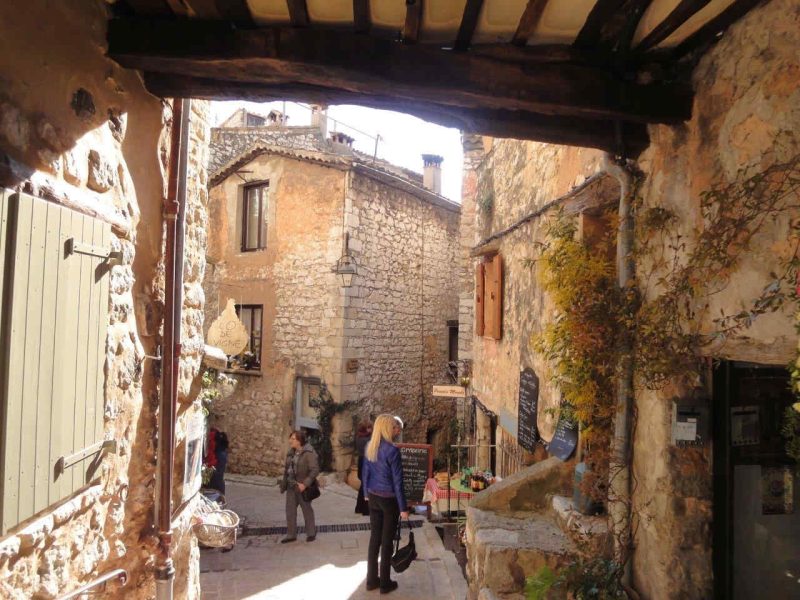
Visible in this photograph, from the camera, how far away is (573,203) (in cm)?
459

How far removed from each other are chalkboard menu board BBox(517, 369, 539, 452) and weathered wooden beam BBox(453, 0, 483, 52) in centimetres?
392

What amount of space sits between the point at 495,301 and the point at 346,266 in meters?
4.41

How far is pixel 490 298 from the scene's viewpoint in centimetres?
754

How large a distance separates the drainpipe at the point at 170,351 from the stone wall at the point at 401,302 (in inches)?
306

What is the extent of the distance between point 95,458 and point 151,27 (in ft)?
6.27

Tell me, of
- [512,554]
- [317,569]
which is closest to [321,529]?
[317,569]

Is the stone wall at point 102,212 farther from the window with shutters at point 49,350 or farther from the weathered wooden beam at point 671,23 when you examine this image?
the weathered wooden beam at point 671,23

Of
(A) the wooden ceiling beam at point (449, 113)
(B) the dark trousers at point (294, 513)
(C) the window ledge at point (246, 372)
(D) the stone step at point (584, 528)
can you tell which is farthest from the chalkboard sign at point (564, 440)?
(C) the window ledge at point (246, 372)

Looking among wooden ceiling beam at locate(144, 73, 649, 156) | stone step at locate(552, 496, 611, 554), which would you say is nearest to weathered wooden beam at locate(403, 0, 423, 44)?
wooden ceiling beam at locate(144, 73, 649, 156)

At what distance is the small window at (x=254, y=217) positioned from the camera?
12.4 metres

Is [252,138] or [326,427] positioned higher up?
[252,138]

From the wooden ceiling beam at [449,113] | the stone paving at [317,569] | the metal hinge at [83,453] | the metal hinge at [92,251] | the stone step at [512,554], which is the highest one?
the wooden ceiling beam at [449,113]

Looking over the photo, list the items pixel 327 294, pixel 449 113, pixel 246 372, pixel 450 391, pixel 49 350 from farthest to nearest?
pixel 246 372 < pixel 327 294 < pixel 450 391 < pixel 449 113 < pixel 49 350

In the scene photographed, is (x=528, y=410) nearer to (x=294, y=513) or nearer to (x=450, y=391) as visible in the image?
(x=294, y=513)
